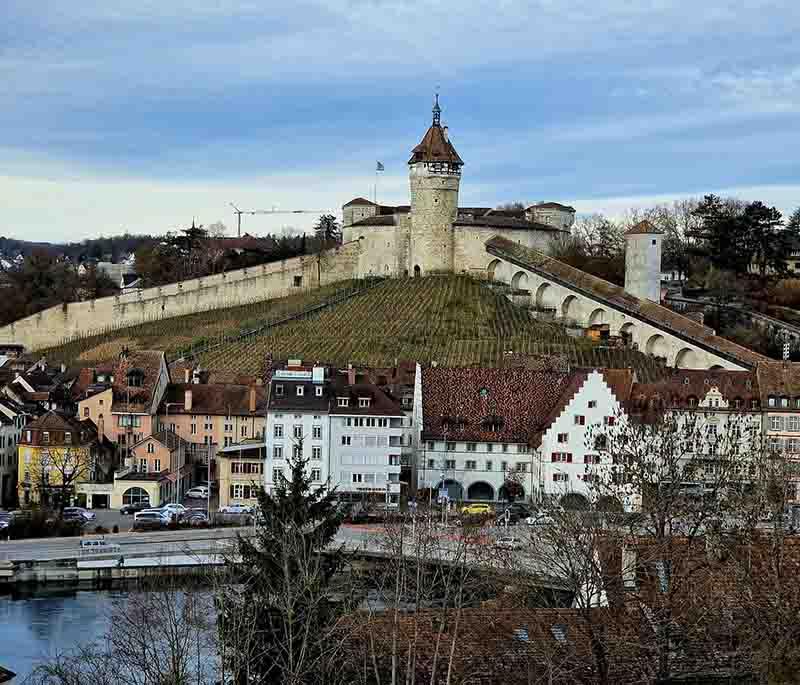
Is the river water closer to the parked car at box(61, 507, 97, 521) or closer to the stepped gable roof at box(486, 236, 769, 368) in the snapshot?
the parked car at box(61, 507, 97, 521)

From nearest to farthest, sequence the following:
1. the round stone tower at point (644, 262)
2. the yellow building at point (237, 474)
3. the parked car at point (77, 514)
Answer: the parked car at point (77, 514), the yellow building at point (237, 474), the round stone tower at point (644, 262)

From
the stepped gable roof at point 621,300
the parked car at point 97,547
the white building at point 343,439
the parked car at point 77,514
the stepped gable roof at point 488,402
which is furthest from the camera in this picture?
the stepped gable roof at point 621,300

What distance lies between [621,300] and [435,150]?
17240mm

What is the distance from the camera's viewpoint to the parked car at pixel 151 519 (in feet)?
196

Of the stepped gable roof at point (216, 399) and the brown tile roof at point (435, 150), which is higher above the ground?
the brown tile roof at point (435, 150)

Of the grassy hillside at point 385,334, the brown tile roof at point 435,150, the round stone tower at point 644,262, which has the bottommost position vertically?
the grassy hillside at point 385,334

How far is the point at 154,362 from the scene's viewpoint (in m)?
73.2

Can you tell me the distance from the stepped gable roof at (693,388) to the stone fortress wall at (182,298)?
36883 millimetres

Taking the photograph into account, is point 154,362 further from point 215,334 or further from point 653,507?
point 653,507

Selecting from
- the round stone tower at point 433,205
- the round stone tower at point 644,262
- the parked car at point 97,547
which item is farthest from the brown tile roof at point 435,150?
the parked car at point 97,547

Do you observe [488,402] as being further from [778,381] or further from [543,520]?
[543,520]

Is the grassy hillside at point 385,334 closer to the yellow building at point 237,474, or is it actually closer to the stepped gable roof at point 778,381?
the stepped gable roof at point 778,381

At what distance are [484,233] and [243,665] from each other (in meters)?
74.0

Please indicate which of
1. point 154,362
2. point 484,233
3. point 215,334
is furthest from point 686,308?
point 154,362
